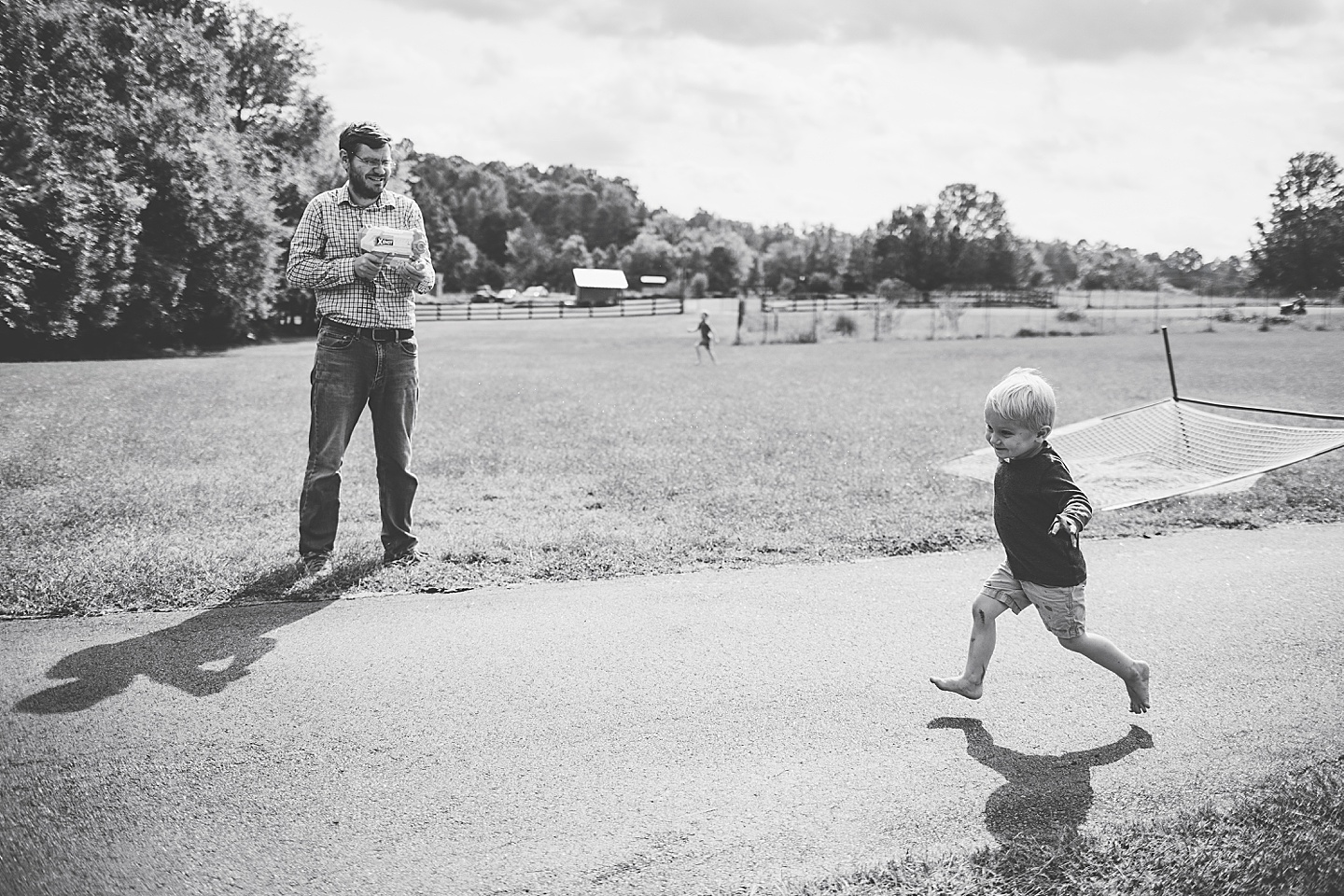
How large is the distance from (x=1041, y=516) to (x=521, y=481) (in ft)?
18.9

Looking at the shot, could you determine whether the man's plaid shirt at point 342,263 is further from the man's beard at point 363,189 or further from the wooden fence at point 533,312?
the wooden fence at point 533,312

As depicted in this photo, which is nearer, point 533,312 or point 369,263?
point 369,263

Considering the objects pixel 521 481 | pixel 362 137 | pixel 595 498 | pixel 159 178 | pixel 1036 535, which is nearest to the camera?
pixel 1036 535

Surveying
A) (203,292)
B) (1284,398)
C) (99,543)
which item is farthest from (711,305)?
(99,543)

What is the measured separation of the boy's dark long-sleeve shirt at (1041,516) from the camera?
334 cm

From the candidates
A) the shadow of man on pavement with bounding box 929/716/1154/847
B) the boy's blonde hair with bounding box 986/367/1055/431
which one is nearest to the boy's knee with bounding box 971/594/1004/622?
the shadow of man on pavement with bounding box 929/716/1154/847

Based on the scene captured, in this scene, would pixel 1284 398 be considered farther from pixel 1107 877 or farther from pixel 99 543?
pixel 99 543

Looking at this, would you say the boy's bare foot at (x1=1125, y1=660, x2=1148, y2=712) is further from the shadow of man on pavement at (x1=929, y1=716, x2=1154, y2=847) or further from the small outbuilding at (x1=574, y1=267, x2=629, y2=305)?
the small outbuilding at (x1=574, y1=267, x2=629, y2=305)

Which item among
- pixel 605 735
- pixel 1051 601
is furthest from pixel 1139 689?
pixel 605 735

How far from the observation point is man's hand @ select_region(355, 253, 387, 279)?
16.1ft

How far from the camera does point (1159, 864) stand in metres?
2.54

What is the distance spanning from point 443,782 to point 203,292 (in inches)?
1159

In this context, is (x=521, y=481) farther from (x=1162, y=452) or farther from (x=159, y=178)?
(x=159, y=178)

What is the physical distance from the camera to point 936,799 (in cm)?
289
